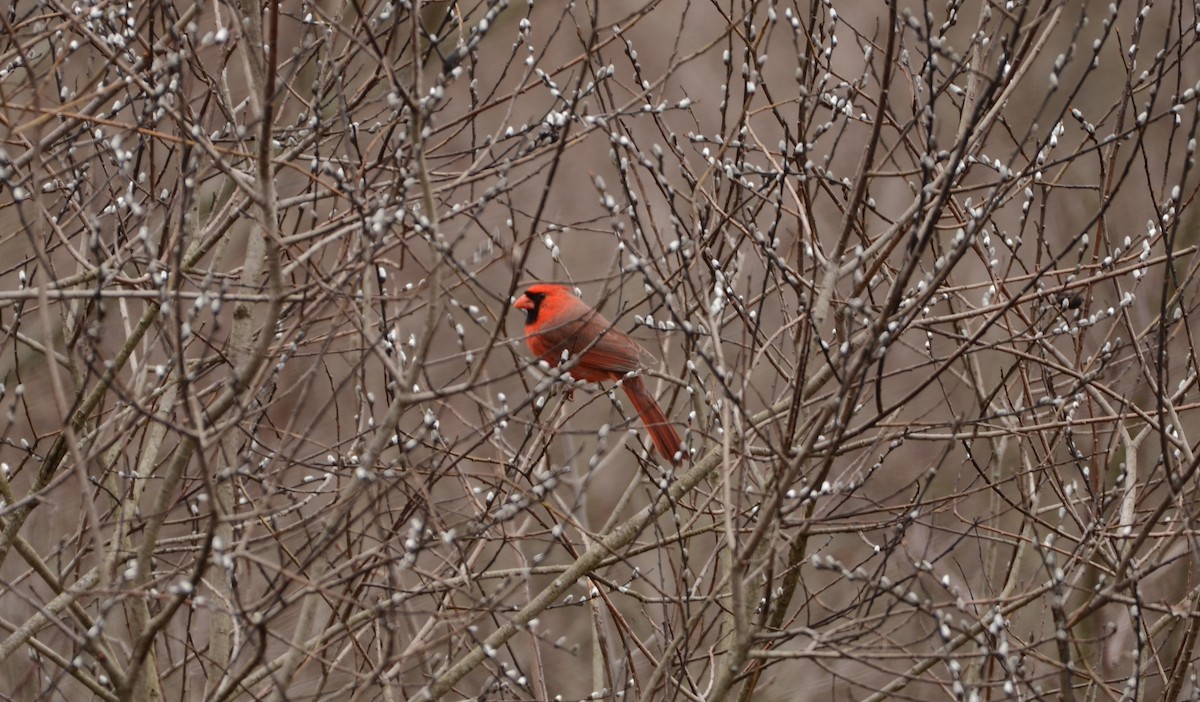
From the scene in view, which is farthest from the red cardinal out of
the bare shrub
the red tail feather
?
the bare shrub

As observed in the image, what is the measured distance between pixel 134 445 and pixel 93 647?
22.4 ft

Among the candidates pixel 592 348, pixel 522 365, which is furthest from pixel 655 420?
pixel 522 365

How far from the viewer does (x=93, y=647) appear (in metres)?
3.18

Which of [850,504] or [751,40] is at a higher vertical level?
[850,504]

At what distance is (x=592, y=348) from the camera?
4922mm

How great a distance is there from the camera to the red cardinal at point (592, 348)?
5.10m

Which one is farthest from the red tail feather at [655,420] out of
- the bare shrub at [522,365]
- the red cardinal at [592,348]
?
the bare shrub at [522,365]

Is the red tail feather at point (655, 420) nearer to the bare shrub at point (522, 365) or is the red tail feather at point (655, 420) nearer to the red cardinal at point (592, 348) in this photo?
the red cardinal at point (592, 348)

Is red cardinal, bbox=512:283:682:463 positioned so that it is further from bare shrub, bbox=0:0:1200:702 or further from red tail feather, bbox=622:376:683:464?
bare shrub, bbox=0:0:1200:702

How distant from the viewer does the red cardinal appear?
5.10 m

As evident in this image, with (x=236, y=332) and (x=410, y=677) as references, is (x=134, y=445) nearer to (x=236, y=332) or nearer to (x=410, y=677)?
(x=410, y=677)

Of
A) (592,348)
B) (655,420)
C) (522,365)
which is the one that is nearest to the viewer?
(522,365)

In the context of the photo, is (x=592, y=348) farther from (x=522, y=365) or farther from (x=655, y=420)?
(x=522, y=365)

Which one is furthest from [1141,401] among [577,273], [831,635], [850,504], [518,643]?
[831,635]
